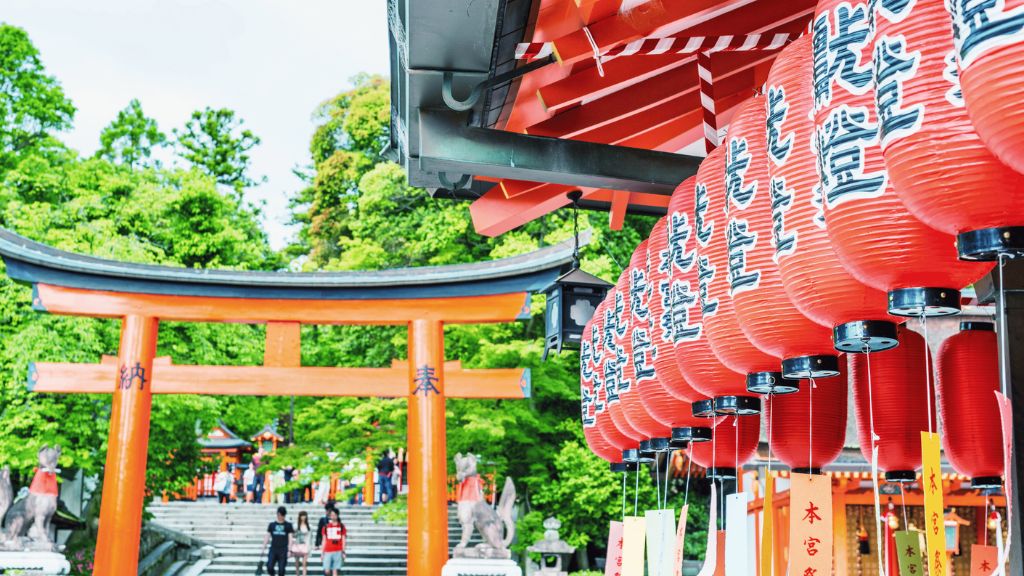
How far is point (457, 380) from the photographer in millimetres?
13766

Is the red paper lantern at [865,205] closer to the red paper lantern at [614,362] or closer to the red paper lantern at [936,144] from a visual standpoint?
the red paper lantern at [936,144]

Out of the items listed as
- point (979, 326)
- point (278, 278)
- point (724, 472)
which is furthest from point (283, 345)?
point (979, 326)

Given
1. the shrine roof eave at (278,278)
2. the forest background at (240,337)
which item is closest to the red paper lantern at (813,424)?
the shrine roof eave at (278,278)

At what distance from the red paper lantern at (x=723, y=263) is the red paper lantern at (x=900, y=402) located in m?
0.93

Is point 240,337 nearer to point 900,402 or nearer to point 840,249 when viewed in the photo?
point 900,402

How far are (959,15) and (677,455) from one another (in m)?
13.8

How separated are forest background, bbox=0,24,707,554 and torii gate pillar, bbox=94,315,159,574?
10.8 ft

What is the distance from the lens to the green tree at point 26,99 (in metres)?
25.9

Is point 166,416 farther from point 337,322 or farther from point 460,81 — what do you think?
point 460,81

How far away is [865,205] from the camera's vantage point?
2.13 meters

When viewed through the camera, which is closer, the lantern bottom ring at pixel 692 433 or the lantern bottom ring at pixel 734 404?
the lantern bottom ring at pixel 734 404

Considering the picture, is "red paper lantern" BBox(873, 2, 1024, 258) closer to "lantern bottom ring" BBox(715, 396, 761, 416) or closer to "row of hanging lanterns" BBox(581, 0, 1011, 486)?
"row of hanging lanterns" BBox(581, 0, 1011, 486)

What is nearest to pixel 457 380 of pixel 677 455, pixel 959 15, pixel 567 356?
pixel 677 455

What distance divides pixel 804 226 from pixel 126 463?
12.4 meters
